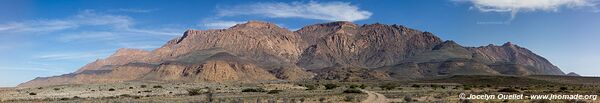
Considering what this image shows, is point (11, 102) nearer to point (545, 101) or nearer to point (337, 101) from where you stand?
point (337, 101)

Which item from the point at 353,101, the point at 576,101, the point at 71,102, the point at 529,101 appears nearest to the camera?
the point at 576,101

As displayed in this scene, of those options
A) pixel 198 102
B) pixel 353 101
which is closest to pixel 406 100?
pixel 353 101

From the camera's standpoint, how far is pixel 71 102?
1912 inches

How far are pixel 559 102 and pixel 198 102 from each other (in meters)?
23.4

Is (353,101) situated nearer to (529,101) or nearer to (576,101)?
(529,101)

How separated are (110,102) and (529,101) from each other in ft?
93.9

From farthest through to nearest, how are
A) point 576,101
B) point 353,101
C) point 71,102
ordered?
1. point 71,102
2. point 353,101
3. point 576,101

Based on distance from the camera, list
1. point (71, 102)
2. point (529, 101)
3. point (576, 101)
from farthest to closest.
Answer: point (71, 102) → point (529, 101) → point (576, 101)

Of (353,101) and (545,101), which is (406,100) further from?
(545,101)

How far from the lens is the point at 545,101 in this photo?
127ft

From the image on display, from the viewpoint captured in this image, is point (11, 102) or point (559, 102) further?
point (11, 102)

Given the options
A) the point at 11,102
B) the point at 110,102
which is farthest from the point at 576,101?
the point at 11,102

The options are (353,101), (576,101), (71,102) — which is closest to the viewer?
(576,101)

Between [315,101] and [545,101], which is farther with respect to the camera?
[315,101]
